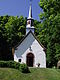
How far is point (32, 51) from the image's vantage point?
34281 mm

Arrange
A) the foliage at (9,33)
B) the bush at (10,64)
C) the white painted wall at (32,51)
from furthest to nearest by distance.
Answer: the foliage at (9,33) → the white painted wall at (32,51) → the bush at (10,64)

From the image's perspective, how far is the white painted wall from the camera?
3378cm

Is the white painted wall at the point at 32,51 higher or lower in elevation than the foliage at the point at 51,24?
lower

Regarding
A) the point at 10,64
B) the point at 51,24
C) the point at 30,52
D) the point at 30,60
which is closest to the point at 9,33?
the point at 30,52

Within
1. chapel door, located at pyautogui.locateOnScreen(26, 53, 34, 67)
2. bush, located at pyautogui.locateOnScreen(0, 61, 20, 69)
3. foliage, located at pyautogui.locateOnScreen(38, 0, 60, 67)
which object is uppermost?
foliage, located at pyautogui.locateOnScreen(38, 0, 60, 67)

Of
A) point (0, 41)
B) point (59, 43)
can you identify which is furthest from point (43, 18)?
point (0, 41)

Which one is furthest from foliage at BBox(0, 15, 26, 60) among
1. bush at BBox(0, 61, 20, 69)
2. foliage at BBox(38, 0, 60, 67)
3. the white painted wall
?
bush at BBox(0, 61, 20, 69)

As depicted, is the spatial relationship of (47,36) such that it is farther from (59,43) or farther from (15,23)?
(15,23)

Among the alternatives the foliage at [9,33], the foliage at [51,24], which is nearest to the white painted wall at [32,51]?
the foliage at [51,24]

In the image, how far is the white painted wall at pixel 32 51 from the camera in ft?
111

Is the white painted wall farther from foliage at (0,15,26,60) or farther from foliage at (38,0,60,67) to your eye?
foliage at (0,15,26,60)

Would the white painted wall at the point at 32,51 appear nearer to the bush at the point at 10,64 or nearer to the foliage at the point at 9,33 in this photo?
the foliage at the point at 9,33

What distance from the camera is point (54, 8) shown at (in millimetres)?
29406

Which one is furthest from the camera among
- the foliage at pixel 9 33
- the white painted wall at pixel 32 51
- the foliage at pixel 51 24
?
the foliage at pixel 9 33
